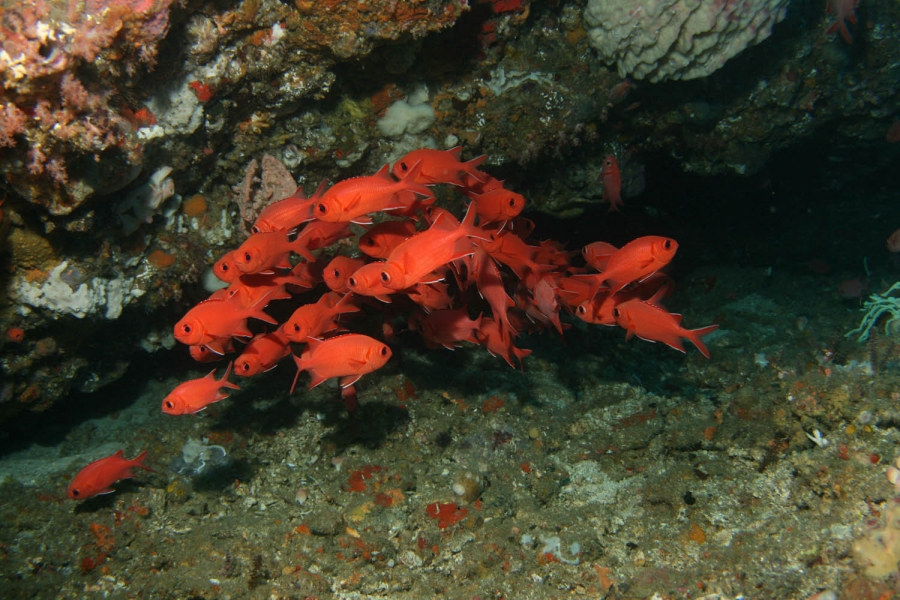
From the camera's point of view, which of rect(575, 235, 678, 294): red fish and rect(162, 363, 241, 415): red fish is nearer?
rect(575, 235, 678, 294): red fish

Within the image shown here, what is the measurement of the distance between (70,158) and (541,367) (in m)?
5.33

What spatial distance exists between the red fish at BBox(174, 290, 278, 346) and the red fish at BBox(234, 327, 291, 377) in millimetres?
367

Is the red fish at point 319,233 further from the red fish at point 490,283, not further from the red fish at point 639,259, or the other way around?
the red fish at point 639,259

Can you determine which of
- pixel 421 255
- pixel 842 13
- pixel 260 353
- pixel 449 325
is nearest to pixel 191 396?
pixel 260 353

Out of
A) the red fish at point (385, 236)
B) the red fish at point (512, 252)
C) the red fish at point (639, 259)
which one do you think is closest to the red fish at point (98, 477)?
the red fish at point (385, 236)

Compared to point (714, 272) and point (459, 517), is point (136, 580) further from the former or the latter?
point (714, 272)

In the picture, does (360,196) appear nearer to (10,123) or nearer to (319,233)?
(319,233)

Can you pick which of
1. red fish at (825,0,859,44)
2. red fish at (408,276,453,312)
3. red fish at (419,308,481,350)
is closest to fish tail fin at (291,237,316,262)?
red fish at (408,276,453,312)

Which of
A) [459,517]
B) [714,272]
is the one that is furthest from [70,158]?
[714,272]

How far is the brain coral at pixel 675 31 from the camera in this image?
4.76 m

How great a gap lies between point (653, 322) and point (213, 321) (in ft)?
10.7

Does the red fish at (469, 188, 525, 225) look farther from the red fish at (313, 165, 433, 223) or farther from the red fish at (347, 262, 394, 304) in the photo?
the red fish at (347, 262, 394, 304)

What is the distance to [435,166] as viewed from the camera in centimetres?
361

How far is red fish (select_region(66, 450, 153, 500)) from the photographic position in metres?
4.04
